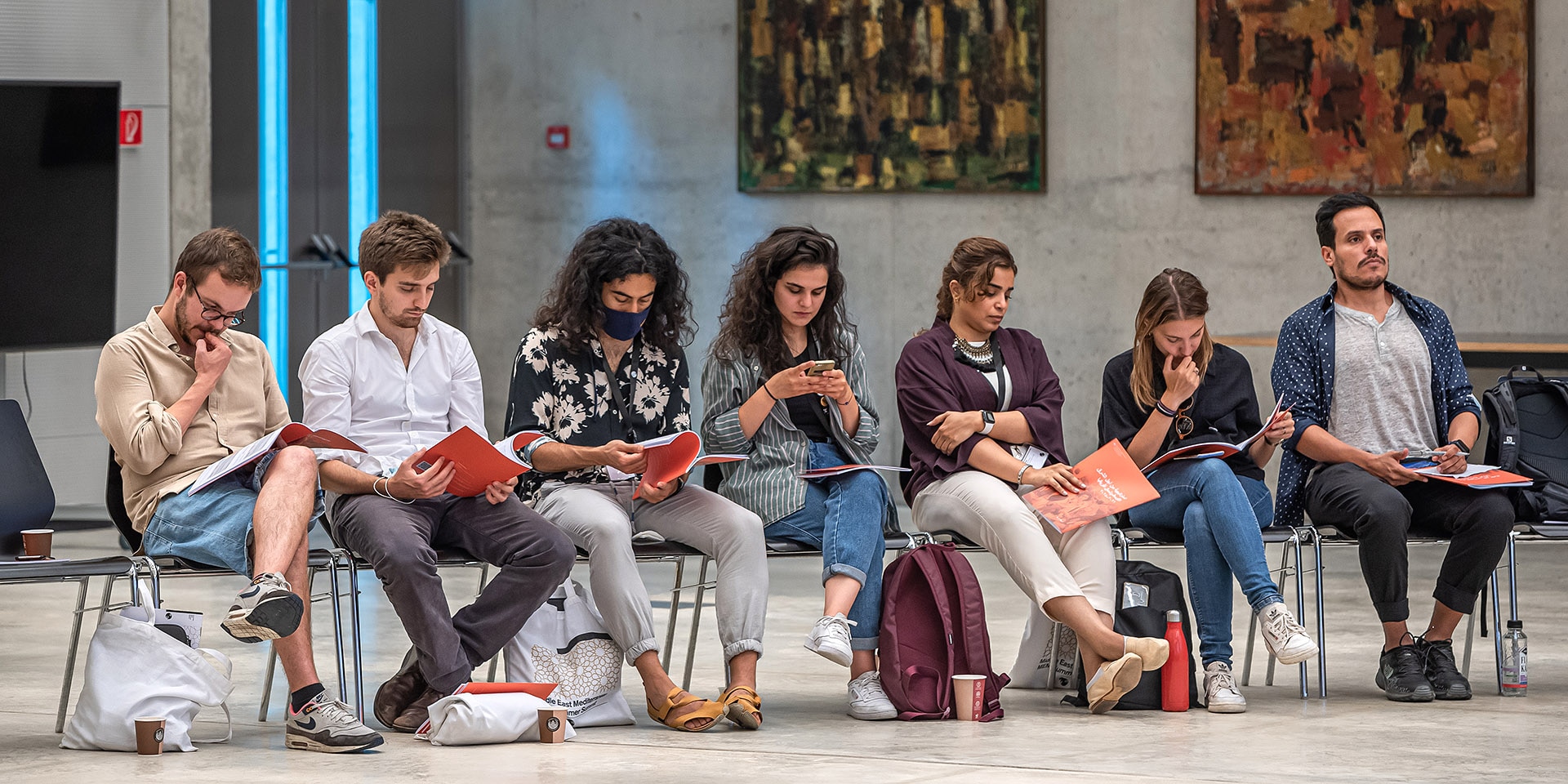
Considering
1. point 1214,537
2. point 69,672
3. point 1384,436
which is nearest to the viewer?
point 69,672

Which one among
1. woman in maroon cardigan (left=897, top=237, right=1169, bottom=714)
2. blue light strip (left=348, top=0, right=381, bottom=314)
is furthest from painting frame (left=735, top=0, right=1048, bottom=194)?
woman in maroon cardigan (left=897, top=237, right=1169, bottom=714)

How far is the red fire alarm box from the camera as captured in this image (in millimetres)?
7871

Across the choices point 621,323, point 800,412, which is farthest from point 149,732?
point 800,412

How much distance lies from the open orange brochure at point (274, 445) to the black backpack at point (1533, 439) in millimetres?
2829

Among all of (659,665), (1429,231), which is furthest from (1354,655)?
(1429,231)

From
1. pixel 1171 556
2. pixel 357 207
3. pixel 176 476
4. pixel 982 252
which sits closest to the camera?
pixel 176 476

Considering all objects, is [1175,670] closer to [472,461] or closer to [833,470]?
[833,470]

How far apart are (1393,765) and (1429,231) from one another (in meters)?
6.32

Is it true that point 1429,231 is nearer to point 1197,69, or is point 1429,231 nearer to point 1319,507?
point 1197,69

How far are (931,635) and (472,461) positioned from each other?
3.60ft

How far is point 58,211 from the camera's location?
7.28 m

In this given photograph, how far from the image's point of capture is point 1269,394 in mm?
8930

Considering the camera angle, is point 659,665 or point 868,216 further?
point 868,216

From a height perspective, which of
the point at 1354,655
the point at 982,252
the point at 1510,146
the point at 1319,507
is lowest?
the point at 1354,655
